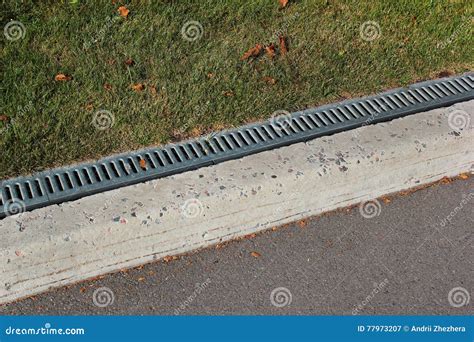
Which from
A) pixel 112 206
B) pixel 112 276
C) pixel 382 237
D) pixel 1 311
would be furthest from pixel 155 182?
pixel 382 237

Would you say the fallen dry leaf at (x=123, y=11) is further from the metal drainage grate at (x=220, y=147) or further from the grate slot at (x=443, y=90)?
the grate slot at (x=443, y=90)

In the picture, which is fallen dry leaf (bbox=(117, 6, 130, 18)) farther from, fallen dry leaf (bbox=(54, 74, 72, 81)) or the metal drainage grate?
the metal drainage grate

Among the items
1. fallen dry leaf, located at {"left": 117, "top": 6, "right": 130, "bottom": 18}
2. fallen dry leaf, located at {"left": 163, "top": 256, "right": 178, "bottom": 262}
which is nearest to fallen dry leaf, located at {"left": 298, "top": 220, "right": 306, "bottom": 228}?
fallen dry leaf, located at {"left": 163, "top": 256, "right": 178, "bottom": 262}

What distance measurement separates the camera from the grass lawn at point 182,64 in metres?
3.94

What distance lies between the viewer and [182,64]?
4.30 meters

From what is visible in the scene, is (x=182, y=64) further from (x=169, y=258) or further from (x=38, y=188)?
(x=169, y=258)

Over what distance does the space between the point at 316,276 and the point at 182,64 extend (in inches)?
63.7

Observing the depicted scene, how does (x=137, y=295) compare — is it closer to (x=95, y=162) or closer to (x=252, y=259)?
(x=252, y=259)

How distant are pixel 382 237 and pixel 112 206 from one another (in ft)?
4.53

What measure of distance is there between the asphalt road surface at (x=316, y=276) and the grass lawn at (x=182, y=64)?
2.61 ft

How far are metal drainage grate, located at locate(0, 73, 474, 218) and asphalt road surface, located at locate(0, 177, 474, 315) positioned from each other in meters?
0.48

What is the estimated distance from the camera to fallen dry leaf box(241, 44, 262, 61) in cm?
439

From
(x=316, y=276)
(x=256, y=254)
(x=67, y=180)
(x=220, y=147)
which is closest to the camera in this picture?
(x=316, y=276)

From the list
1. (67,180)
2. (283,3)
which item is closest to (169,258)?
(67,180)
